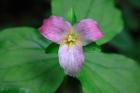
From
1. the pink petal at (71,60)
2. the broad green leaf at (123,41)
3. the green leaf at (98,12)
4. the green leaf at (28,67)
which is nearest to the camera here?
the pink petal at (71,60)

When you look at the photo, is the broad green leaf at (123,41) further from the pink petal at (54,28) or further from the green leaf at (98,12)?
the pink petal at (54,28)

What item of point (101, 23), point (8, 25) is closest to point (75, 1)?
point (101, 23)

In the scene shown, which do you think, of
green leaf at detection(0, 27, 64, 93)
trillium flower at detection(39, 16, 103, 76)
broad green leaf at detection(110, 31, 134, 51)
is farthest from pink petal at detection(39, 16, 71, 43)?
broad green leaf at detection(110, 31, 134, 51)

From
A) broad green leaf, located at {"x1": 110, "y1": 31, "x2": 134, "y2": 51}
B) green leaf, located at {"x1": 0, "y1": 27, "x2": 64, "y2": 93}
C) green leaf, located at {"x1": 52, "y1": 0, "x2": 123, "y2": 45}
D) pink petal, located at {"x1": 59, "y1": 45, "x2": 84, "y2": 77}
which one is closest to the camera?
pink petal, located at {"x1": 59, "y1": 45, "x2": 84, "y2": 77}

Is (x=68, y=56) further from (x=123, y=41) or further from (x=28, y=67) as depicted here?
(x=123, y=41)

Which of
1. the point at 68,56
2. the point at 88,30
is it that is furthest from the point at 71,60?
the point at 88,30

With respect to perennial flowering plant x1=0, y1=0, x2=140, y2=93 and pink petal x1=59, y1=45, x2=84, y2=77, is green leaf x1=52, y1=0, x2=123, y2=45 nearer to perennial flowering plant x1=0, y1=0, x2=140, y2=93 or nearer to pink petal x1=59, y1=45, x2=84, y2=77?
perennial flowering plant x1=0, y1=0, x2=140, y2=93

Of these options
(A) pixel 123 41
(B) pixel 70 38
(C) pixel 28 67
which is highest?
(B) pixel 70 38

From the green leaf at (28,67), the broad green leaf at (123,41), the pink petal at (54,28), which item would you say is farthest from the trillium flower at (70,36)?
the broad green leaf at (123,41)
